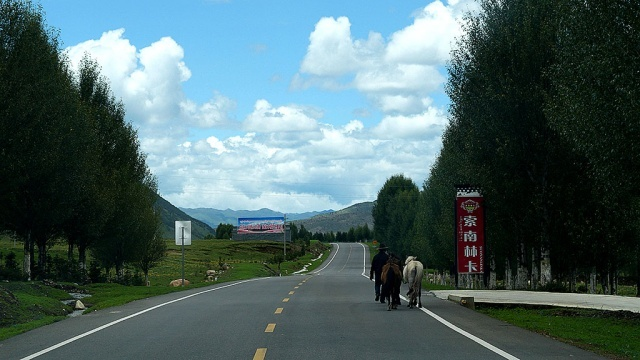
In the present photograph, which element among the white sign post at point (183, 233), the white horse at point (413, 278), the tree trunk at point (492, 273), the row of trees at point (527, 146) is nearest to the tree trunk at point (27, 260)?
the white sign post at point (183, 233)

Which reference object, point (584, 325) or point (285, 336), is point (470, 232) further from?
point (285, 336)

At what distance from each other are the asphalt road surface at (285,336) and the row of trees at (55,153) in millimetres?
16665

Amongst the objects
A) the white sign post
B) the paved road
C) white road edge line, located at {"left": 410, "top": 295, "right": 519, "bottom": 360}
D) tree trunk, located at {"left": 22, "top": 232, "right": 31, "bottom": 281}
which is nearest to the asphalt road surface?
white road edge line, located at {"left": 410, "top": 295, "right": 519, "bottom": 360}

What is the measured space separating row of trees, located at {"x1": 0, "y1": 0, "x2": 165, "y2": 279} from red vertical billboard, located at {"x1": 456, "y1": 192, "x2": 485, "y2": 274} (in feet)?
63.5

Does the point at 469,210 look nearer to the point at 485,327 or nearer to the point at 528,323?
the point at 528,323

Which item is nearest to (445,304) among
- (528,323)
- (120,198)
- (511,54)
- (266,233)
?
(528,323)

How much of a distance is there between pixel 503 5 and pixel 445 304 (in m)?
17.1

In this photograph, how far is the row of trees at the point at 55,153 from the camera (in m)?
37.6

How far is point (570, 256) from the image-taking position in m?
43.2

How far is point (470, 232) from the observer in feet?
105

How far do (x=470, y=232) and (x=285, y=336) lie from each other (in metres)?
17.8

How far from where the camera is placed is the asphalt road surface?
13.0 metres

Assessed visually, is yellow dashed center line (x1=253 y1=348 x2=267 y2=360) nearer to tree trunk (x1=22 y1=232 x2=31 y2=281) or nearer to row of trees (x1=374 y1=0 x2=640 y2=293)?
row of trees (x1=374 y1=0 x2=640 y2=293)

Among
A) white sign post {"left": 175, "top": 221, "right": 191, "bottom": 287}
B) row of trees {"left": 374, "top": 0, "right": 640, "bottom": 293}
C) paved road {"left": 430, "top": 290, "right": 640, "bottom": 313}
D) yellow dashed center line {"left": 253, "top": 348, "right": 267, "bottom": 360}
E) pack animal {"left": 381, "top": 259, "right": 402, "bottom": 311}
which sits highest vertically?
row of trees {"left": 374, "top": 0, "right": 640, "bottom": 293}
